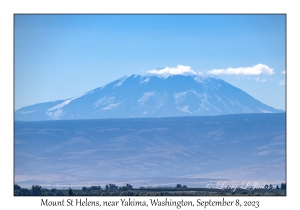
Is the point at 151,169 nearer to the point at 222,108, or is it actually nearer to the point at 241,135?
the point at 241,135

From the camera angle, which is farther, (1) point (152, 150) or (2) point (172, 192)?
(1) point (152, 150)

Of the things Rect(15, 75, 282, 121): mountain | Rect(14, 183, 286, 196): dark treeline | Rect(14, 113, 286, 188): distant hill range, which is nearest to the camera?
Rect(14, 183, 286, 196): dark treeline

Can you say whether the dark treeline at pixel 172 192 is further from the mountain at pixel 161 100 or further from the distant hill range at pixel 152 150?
the mountain at pixel 161 100

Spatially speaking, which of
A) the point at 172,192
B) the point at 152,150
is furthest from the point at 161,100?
the point at 172,192

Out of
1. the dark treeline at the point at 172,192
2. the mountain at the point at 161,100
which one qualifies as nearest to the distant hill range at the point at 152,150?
the mountain at the point at 161,100

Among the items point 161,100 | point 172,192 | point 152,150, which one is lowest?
point 172,192

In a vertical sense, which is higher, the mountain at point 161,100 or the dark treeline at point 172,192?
the mountain at point 161,100

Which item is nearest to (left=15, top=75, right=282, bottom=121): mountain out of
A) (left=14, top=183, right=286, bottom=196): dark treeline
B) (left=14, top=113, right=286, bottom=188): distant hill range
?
(left=14, top=113, right=286, bottom=188): distant hill range

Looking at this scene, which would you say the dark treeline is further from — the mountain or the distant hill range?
the mountain

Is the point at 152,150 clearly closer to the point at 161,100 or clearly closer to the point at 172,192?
the point at 161,100
